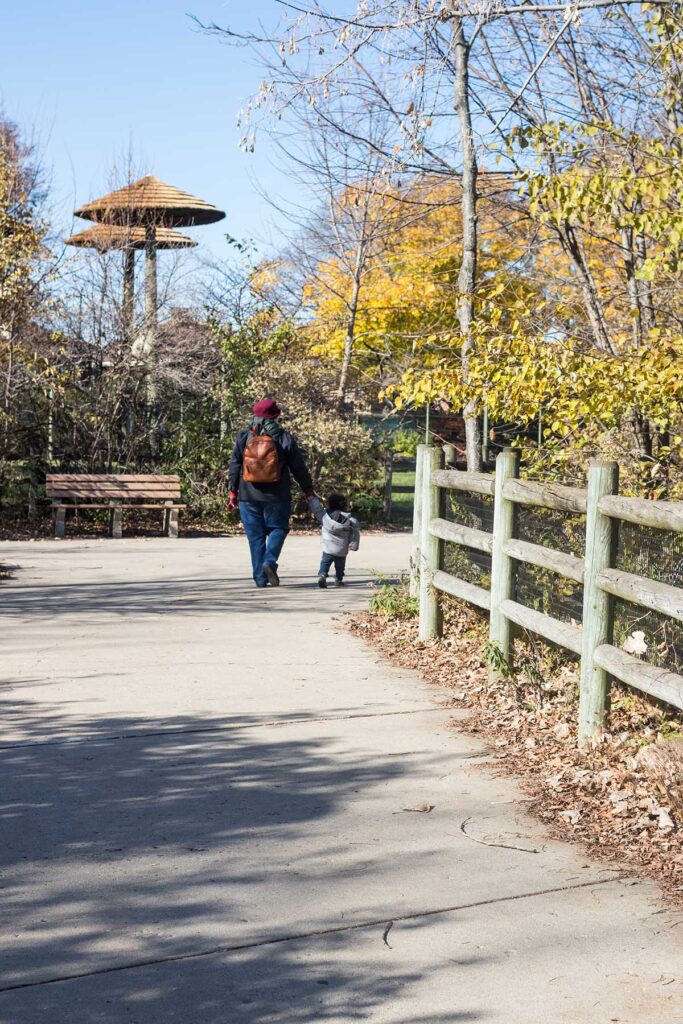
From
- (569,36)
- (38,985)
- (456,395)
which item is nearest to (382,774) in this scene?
(38,985)

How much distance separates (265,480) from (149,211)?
12.8 m

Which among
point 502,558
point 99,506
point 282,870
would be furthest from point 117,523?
point 282,870

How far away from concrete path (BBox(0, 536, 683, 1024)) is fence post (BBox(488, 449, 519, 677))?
578 mm

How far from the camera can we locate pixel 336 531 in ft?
39.9

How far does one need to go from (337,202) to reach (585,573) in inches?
643

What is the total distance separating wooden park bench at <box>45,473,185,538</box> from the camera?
18406 millimetres

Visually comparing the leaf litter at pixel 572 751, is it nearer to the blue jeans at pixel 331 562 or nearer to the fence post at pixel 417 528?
the fence post at pixel 417 528

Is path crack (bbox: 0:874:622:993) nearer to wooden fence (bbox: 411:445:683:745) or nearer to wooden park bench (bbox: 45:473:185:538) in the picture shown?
wooden fence (bbox: 411:445:683:745)

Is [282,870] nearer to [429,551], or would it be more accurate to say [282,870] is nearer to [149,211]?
[429,551]

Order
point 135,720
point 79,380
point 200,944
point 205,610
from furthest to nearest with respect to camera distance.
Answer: point 79,380 < point 205,610 < point 135,720 < point 200,944

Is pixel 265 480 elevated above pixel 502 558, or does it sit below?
above

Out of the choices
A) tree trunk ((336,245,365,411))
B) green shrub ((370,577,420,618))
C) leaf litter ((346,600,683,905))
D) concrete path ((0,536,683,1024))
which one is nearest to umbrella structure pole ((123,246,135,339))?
tree trunk ((336,245,365,411))

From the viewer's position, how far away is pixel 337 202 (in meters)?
21.4

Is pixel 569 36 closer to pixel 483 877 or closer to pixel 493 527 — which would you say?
pixel 493 527
